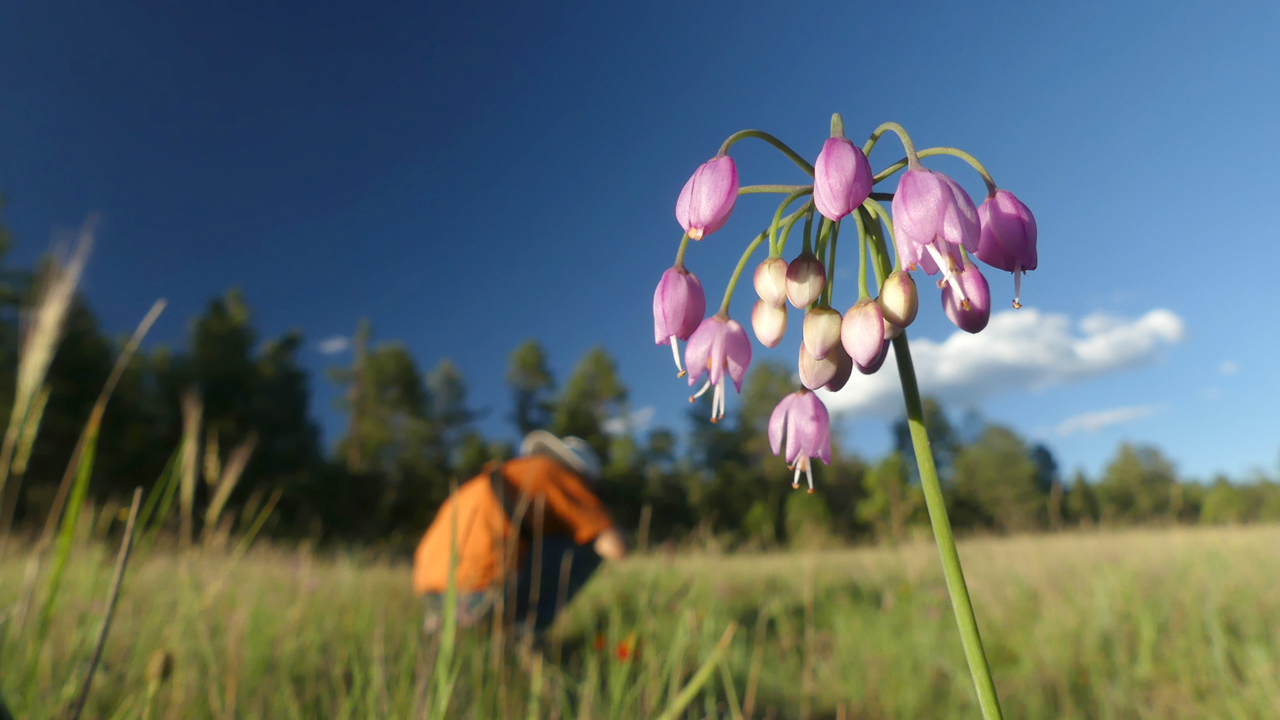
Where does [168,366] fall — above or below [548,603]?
above

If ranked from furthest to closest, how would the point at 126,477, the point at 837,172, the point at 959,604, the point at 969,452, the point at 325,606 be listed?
the point at 969,452, the point at 126,477, the point at 325,606, the point at 837,172, the point at 959,604

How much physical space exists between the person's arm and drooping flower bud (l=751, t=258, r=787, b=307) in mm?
2758

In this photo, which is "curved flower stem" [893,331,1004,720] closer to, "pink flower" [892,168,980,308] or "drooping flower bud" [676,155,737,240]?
"pink flower" [892,168,980,308]

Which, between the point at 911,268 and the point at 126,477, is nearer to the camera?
the point at 911,268

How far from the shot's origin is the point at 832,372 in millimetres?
685

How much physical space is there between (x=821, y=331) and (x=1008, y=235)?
0.74ft

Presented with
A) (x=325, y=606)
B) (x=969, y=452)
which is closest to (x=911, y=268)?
(x=325, y=606)

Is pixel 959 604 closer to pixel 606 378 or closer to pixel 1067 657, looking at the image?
pixel 1067 657

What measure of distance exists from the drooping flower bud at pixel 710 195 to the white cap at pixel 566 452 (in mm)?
3416

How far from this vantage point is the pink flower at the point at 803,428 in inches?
29.7

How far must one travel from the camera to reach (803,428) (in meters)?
0.76

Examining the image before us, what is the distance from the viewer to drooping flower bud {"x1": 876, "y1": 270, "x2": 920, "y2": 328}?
23.4 inches

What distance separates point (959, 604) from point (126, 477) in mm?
17762

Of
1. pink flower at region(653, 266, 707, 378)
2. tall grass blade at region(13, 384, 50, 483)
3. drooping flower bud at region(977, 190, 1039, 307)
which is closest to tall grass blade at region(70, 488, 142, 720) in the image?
pink flower at region(653, 266, 707, 378)
